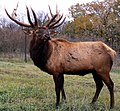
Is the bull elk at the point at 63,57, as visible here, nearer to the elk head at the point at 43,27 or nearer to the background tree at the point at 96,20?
the elk head at the point at 43,27

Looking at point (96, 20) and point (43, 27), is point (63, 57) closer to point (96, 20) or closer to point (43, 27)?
point (43, 27)

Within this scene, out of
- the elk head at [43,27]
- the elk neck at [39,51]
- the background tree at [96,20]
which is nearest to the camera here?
the elk head at [43,27]

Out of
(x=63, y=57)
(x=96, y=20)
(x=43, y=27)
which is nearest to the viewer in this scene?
(x=43, y=27)

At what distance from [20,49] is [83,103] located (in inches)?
947

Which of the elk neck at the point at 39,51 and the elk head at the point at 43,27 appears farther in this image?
the elk neck at the point at 39,51

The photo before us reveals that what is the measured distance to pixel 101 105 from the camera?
25.9 feet

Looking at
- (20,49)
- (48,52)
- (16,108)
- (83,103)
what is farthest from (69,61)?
(20,49)

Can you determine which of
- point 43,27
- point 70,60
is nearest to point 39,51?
point 43,27

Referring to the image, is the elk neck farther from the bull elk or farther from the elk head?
the elk head

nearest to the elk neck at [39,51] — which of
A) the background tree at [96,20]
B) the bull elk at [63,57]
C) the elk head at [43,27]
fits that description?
the bull elk at [63,57]

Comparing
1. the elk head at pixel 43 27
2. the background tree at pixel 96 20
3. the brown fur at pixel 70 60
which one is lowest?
the background tree at pixel 96 20

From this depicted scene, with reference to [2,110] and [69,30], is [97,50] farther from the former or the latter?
[69,30]

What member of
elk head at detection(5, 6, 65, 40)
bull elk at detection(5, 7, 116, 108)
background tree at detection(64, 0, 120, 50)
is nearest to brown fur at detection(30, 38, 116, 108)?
bull elk at detection(5, 7, 116, 108)

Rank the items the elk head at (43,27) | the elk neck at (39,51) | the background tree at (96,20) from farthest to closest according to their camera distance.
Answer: the background tree at (96,20), the elk neck at (39,51), the elk head at (43,27)
